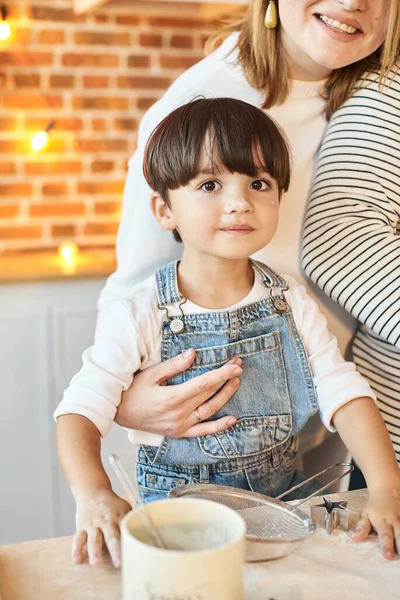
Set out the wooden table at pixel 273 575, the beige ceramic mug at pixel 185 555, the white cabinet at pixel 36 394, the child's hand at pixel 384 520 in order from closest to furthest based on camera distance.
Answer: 1. the beige ceramic mug at pixel 185 555
2. the wooden table at pixel 273 575
3. the child's hand at pixel 384 520
4. the white cabinet at pixel 36 394

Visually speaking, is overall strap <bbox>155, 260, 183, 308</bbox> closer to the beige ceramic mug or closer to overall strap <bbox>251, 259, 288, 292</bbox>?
overall strap <bbox>251, 259, 288, 292</bbox>

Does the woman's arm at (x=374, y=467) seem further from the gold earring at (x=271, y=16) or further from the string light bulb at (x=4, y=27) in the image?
the string light bulb at (x=4, y=27)

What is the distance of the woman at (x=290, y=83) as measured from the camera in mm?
1150

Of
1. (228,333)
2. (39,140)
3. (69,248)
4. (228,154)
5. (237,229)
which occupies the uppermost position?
(39,140)

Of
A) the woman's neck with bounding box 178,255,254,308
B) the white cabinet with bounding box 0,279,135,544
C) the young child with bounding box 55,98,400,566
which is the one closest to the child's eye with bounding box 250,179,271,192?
the young child with bounding box 55,98,400,566

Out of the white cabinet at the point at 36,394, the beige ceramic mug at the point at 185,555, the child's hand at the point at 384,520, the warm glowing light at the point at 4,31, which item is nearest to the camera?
the beige ceramic mug at the point at 185,555

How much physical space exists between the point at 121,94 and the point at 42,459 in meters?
1.59

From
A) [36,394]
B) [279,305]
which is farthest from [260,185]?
[36,394]

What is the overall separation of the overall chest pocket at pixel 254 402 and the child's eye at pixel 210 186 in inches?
9.1

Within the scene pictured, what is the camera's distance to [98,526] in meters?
0.78

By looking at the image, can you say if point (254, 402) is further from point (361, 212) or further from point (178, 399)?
point (361, 212)

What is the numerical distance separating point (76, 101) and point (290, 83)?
6.31 feet

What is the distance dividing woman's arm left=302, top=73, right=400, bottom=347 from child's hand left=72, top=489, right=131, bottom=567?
537 millimetres

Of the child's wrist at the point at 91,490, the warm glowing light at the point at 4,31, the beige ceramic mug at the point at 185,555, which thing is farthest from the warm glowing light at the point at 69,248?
the beige ceramic mug at the point at 185,555
